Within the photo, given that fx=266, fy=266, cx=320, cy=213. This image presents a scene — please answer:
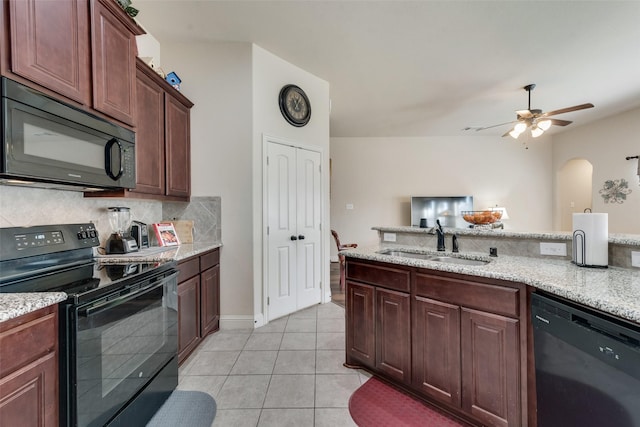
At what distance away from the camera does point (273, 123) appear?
2.97 metres

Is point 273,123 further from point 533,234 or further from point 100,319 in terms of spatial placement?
point 533,234

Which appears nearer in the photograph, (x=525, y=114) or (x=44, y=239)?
(x=44, y=239)

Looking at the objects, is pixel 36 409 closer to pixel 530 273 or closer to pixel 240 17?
pixel 530 273

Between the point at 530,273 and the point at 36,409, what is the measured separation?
2.19 metres

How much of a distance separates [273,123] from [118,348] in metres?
2.39

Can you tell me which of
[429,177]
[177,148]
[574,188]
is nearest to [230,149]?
[177,148]

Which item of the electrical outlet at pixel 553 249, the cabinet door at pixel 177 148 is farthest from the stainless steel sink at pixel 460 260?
the cabinet door at pixel 177 148

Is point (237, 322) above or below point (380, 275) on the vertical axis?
below

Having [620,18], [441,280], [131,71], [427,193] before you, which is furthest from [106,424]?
[427,193]

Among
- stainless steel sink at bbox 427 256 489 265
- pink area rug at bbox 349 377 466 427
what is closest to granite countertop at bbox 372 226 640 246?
stainless steel sink at bbox 427 256 489 265

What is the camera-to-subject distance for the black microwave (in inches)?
44.1

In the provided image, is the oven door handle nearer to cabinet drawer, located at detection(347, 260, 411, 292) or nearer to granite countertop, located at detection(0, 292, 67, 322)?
granite countertop, located at detection(0, 292, 67, 322)

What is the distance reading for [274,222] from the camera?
9.70 ft

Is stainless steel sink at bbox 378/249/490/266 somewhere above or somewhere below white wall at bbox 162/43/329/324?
below
